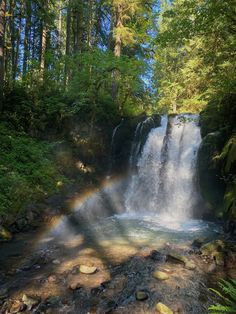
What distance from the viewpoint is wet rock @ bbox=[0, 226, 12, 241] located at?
9.13 metres

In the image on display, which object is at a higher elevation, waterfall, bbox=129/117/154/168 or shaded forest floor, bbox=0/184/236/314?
waterfall, bbox=129/117/154/168

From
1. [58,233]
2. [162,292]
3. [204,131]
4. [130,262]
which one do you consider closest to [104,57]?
[204,131]

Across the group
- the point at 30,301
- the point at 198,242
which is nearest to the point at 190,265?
the point at 198,242

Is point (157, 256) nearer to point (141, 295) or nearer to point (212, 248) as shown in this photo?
point (212, 248)

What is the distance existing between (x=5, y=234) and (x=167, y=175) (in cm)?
852

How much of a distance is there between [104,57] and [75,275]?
11.5 meters

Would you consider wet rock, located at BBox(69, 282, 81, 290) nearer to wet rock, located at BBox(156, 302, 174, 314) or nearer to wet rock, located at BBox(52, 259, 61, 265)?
wet rock, located at BBox(52, 259, 61, 265)

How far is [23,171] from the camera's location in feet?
40.9

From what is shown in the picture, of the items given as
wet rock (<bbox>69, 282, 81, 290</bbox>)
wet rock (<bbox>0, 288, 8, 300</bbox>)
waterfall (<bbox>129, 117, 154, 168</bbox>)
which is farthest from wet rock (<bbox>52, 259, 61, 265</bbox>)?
waterfall (<bbox>129, 117, 154, 168</bbox>)

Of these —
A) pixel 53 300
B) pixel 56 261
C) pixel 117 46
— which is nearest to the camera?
pixel 53 300

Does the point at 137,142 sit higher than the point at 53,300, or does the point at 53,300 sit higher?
the point at 137,142

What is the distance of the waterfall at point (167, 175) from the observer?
46.8ft

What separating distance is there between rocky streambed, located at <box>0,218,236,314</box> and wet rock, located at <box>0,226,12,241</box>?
0.77 ft

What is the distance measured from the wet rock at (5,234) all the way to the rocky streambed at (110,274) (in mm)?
235
